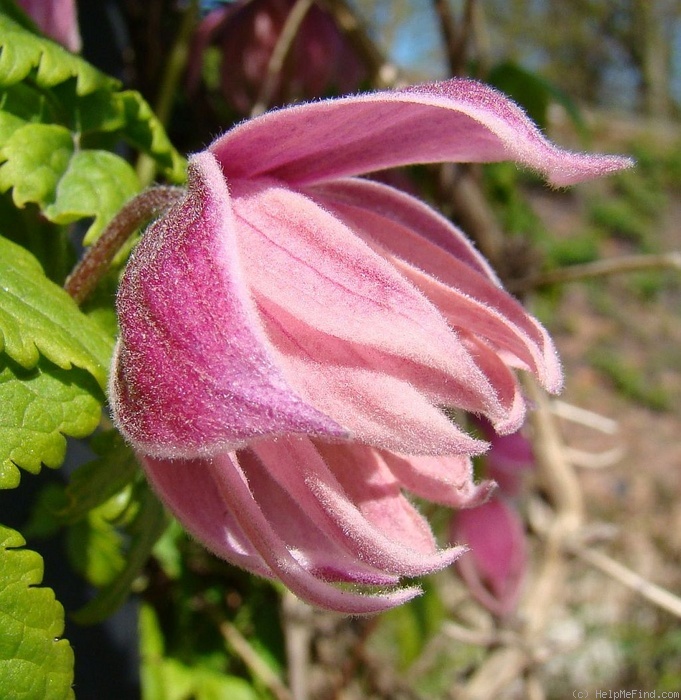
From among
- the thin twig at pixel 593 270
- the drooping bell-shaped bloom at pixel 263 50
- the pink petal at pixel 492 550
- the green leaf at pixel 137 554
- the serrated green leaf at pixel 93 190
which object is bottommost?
the pink petal at pixel 492 550

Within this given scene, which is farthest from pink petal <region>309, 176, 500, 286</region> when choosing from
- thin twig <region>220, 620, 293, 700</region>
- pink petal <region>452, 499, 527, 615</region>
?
thin twig <region>220, 620, 293, 700</region>

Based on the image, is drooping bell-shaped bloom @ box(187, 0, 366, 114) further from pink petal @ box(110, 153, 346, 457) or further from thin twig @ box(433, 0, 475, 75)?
pink petal @ box(110, 153, 346, 457)

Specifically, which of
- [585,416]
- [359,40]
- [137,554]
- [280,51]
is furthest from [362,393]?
[585,416]

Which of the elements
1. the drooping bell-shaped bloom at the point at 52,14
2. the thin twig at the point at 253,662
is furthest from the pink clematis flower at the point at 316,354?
the thin twig at the point at 253,662

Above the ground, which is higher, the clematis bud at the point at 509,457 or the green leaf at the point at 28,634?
the green leaf at the point at 28,634

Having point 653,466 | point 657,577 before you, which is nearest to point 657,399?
point 653,466

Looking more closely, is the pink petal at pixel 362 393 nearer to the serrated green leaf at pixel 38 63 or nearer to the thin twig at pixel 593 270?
the serrated green leaf at pixel 38 63

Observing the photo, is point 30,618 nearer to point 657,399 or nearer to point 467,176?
point 467,176

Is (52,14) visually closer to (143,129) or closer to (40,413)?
(143,129)
